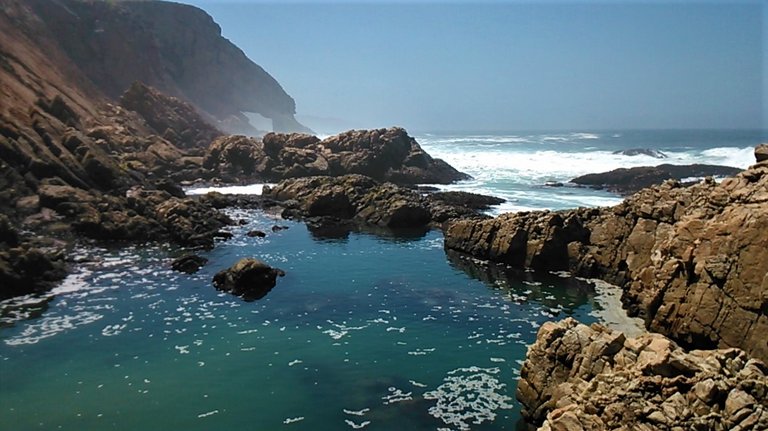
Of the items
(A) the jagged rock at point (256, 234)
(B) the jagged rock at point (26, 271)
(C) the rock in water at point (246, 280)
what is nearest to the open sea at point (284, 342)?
(C) the rock in water at point (246, 280)

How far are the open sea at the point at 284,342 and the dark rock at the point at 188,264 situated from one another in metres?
0.90

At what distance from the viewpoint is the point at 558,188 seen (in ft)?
261

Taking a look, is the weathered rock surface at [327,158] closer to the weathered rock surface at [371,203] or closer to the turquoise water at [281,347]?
the weathered rock surface at [371,203]

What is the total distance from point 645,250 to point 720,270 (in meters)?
11.8

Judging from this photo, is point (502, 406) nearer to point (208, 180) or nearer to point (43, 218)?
point (43, 218)

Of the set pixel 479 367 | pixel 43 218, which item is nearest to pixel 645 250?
pixel 479 367

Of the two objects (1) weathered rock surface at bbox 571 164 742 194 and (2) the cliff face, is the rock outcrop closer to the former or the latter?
(1) weathered rock surface at bbox 571 164 742 194

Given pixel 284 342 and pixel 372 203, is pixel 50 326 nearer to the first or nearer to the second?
pixel 284 342

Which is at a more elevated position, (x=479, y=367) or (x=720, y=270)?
(x=720, y=270)

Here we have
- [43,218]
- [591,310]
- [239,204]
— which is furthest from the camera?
[239,204]

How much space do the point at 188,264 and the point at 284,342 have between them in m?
15.8

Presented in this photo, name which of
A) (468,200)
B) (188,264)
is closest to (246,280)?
(188,264)

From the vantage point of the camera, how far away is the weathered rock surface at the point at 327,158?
83562 millimetres

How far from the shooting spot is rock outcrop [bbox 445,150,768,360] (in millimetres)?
21297
